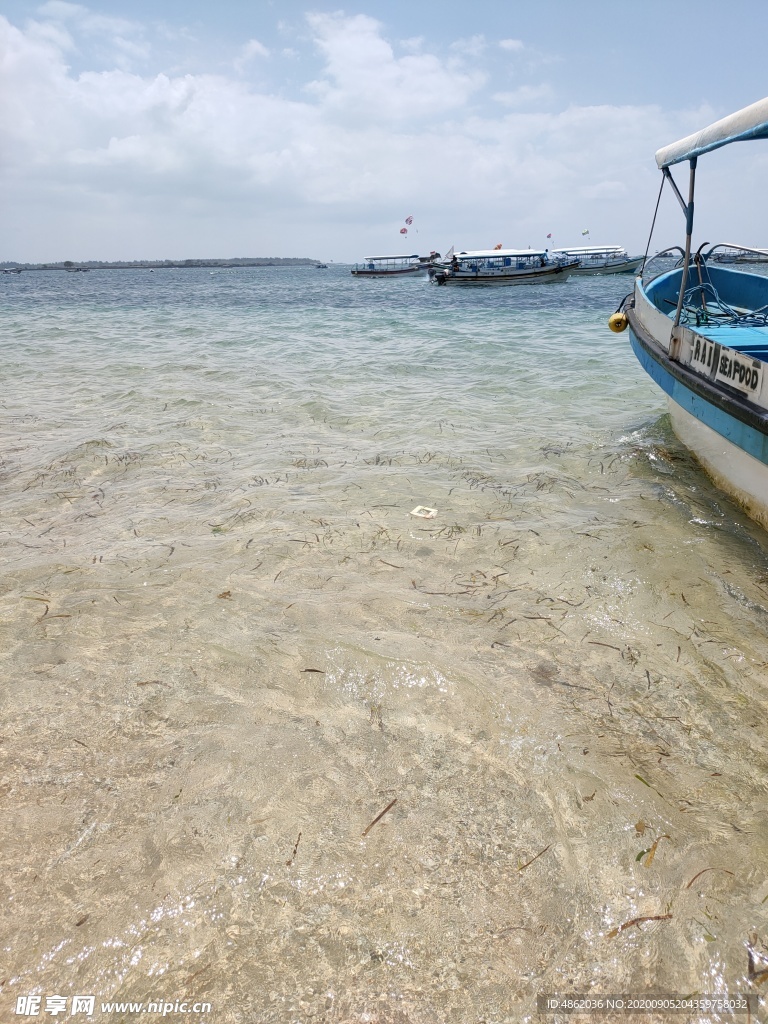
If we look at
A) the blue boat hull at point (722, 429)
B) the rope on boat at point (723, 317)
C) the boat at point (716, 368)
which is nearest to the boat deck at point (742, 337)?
the boat at point (716, 368)

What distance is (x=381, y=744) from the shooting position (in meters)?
2.43

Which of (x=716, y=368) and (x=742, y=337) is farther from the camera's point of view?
(x=742, y=337)

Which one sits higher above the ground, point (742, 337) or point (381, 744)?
point (742, 337)

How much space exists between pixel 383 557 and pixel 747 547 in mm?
2721

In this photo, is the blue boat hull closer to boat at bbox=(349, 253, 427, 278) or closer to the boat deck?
the boat deck

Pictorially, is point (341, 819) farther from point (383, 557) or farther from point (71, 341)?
point (71, 341)

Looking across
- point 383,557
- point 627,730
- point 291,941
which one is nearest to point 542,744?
point 627,730

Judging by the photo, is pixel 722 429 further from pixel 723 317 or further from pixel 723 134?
pixel 723 317

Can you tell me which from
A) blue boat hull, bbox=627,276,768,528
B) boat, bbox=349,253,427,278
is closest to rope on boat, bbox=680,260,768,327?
blue boat hull, bbox=627,276,768,528

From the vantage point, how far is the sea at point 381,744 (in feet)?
5.48

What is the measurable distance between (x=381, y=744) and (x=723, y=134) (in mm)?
5431

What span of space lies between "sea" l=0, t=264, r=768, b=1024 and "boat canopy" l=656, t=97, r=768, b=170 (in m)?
2.85

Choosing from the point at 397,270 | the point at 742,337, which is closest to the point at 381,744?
the point at 742,337

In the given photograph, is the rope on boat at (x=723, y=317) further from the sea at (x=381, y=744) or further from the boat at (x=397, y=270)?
the boat at (x=397, y=270)
